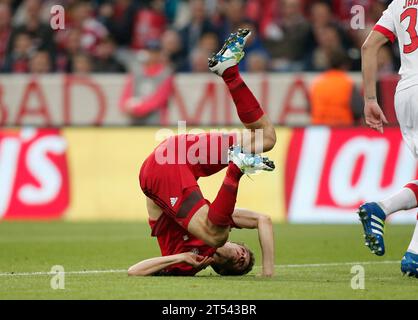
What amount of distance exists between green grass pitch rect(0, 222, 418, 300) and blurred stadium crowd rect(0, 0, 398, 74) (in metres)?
4.76

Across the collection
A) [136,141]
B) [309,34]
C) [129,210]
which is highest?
[309,34]

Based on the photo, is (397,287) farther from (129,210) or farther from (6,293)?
(129,210)

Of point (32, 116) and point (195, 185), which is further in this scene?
point (32, 116)

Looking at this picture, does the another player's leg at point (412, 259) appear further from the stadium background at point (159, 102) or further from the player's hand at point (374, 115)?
the stadium background at point (159, 102)

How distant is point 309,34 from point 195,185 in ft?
34.0

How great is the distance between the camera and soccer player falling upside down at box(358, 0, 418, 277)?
28.8ft

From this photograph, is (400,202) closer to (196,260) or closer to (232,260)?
(232,260)

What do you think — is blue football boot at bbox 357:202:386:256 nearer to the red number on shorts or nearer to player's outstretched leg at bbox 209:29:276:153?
player's outstretched leg at bbox 209:29:276:153

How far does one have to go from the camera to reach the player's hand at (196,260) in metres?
8.99

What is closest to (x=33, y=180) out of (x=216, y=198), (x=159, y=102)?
(x=159, y=102)

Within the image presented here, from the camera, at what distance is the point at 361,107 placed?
55.2ft

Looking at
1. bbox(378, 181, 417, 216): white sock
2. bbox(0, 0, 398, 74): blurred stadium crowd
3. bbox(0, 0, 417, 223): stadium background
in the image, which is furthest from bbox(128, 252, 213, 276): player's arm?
bbox(0, 0, 398, 74): blurred stadium crowd
